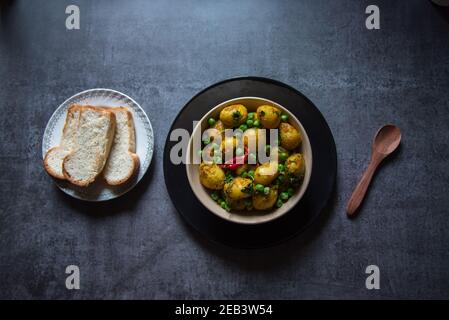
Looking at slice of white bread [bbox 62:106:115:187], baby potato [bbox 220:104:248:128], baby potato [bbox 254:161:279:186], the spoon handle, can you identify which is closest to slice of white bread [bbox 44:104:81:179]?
slice of white bread [bbox 62:106:115:187]

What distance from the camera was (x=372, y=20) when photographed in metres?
2.82

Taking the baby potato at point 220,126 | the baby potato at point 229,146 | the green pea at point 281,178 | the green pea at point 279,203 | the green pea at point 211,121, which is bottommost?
the green pea at point 279,203

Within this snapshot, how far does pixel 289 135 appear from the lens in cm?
237

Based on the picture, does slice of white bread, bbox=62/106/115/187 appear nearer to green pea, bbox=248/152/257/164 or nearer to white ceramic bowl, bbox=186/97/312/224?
white ceramic bowl, bbox=186/97/312/224

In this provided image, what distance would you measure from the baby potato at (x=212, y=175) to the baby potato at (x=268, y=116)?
36cm

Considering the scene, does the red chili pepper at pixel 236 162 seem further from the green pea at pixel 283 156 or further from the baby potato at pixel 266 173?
the green pea at pixel 283 156

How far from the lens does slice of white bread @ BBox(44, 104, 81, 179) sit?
103 inches

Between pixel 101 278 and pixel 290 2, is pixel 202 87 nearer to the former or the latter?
pixel 290 2

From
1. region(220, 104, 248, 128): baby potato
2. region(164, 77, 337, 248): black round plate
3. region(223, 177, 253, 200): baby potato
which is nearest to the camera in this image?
region(223, 177, 253, 200): baby potato

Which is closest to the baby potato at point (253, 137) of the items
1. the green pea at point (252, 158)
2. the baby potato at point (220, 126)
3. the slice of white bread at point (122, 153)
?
the green pea at point (252, 158)

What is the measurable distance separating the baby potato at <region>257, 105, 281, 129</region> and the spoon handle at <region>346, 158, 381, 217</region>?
698 millimetres

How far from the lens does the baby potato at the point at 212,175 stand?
7.71ft

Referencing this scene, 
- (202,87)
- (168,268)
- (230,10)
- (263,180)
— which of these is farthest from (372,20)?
(168,268)

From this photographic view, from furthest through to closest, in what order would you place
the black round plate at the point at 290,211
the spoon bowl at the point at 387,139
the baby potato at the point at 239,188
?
the spoon bowl at the point at 387,139 < the black round plate at the point at 290,211 < the baby potato at the point at 239,188
